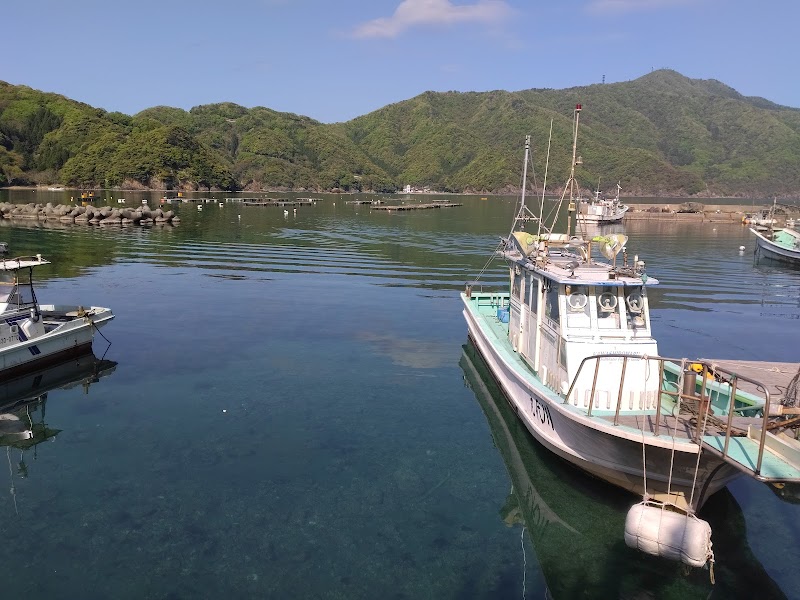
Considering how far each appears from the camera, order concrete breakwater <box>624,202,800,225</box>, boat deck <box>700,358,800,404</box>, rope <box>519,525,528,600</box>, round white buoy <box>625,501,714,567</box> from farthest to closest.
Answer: concrete breakwater <box>624,202,800,225</box>
boat deck <box>700,358,800,404</box>
rope <box>519,525,528,600</box>
round white buoy <box>625,501,714,567</box>

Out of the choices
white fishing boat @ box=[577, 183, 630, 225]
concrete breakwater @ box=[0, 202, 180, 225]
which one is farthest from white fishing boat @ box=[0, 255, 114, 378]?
white fishing boat @ box=[577, 183, 630, 225]

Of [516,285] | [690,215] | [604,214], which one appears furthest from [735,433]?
[690,215]

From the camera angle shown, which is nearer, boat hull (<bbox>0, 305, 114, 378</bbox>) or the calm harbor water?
the calm harbor water

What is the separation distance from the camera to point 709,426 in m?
10.5

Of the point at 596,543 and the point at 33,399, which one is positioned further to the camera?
the point at 33,399

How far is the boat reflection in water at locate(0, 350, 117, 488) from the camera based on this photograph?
14758 millimetres

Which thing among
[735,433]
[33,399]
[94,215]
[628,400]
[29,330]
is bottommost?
[33,399]

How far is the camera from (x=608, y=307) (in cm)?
1348

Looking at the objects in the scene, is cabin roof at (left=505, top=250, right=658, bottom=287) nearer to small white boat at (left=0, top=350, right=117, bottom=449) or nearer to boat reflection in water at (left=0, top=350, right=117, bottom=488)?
boat reflection in water at (left=0, top=350, right=117, bottom=488)

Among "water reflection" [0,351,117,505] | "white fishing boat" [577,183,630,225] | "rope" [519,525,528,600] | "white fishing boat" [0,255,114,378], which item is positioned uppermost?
"white fishing boat" [577,183,630,225]

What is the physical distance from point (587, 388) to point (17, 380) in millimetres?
17576

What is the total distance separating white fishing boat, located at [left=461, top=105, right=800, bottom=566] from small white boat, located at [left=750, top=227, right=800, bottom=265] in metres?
42.8

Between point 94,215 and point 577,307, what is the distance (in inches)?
3052

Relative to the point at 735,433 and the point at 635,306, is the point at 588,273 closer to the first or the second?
the point at 635,306
